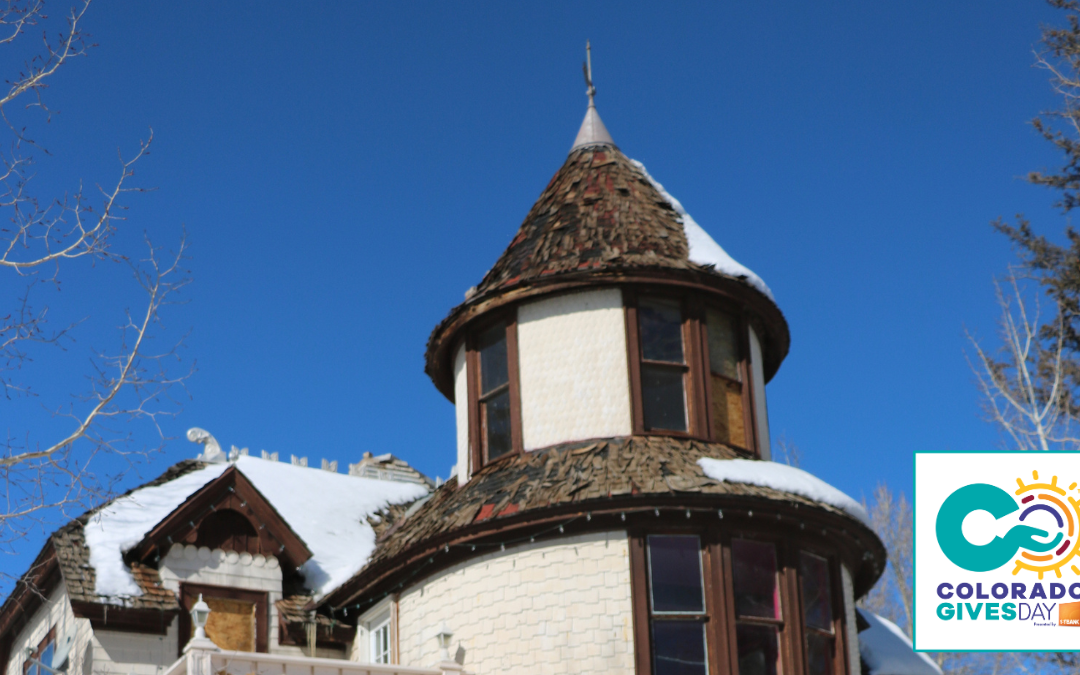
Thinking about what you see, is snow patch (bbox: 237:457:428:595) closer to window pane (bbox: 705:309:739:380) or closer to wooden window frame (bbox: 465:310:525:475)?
wooden window frame (bbox: 465:310:525:475)

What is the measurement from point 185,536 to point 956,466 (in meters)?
9.48

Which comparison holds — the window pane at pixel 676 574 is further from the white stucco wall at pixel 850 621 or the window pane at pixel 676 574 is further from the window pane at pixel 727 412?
the white stucco wall at pixel 850 621

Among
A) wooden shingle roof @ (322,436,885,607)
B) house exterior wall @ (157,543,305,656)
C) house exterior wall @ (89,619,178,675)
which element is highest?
wooden shingle roof @ (322,436,885,607)

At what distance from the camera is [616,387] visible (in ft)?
51.0

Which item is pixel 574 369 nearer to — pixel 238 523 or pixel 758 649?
pixel 758 649

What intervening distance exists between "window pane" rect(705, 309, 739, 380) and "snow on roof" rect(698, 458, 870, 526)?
147cm

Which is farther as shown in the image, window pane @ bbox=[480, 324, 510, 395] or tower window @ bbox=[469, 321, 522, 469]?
window pane @ bbox=[480, 324, 510, 395]

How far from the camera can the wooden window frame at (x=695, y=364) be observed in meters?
15.4

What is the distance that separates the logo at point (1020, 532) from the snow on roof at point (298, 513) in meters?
8.30

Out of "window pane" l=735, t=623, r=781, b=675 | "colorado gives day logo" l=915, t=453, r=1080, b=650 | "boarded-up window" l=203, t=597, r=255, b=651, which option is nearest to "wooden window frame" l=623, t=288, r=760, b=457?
"window pane" l=735, t=623, r=781, b=675

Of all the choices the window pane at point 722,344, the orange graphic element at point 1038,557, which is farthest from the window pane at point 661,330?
the orange graphic element at point 1038,557

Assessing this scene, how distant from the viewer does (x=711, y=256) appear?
53.6 feet

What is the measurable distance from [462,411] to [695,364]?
10.9 feet

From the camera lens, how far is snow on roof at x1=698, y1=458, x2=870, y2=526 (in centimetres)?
1446
